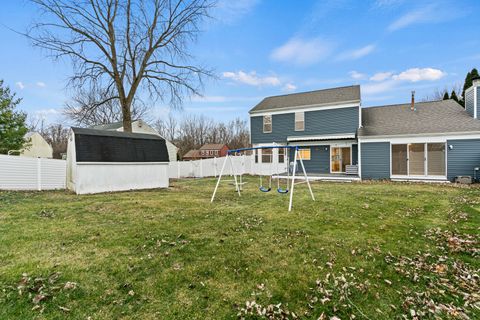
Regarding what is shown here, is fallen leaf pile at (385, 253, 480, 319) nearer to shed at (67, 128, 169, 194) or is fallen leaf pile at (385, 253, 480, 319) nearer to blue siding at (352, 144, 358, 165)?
shed at (67, 128, 169, 194)

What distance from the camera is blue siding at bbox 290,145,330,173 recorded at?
18.2 m

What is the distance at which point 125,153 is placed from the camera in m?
12.4

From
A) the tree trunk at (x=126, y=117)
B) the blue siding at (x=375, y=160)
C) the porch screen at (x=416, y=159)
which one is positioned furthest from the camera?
the tree trunk at (x=126, y=117)

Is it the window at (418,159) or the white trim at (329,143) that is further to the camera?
the white trim at (329,143)

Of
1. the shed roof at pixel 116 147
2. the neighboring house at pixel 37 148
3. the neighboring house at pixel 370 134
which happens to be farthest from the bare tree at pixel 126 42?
the neighboring house at pixel 37 148

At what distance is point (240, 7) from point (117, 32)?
9374 millimetres

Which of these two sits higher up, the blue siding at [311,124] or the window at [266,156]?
the blue siding at [311,124]

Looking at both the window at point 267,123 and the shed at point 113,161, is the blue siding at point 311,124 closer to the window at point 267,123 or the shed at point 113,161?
the window at point 267,123

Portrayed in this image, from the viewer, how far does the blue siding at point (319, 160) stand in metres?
18.2

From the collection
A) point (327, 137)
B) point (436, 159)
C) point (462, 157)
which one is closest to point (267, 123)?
point (327, 137)

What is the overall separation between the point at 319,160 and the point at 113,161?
14.1m

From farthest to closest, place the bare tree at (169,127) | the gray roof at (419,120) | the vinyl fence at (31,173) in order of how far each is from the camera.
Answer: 1. the bare tree at (169,127)
2. the gray roof at (419,120)
3. the vinyl fence at (31,173)

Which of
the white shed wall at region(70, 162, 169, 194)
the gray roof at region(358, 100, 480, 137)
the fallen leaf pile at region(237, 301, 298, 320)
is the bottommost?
the fallen leaf pile at region(237, 301, 298, 320)

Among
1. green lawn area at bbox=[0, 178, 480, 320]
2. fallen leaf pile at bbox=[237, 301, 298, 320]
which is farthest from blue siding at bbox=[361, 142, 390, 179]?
fallen leaf pile at bbox=[237, 301, 298, 320]
